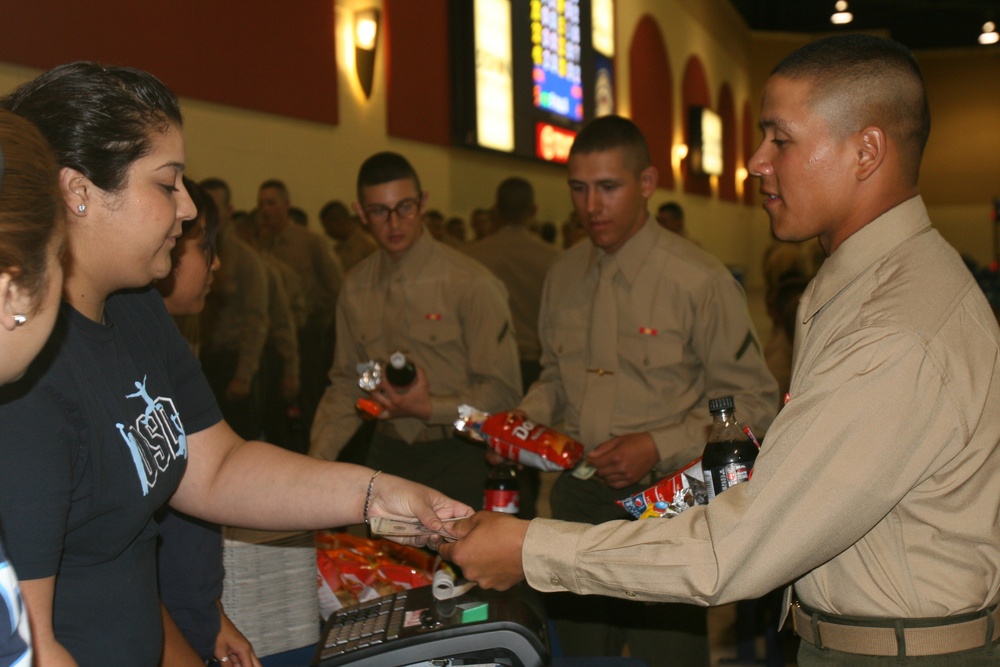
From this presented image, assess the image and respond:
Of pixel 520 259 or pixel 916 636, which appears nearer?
pixel 916 636

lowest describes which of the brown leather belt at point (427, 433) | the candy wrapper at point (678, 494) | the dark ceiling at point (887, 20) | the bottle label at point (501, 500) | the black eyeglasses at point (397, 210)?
→ the bottle label at point (501, 500)

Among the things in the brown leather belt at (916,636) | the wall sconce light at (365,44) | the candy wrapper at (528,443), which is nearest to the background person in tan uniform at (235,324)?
the wall sconce light at (365,44)

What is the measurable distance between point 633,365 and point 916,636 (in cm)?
152

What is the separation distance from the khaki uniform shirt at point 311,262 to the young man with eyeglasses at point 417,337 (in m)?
2.16

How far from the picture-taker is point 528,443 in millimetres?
2562

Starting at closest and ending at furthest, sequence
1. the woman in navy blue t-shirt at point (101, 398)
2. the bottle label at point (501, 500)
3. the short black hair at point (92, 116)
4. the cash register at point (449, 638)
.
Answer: the woman in navy blue t-shirt at point (101, 398)
the short black hair at point (92, 116)
the cash register at point (449, 638)
the bottle label at point (501, 500)

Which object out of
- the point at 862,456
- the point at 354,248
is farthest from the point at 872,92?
the point at 354,248

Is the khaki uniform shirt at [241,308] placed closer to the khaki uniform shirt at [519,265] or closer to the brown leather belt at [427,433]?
the khaki uniform shirt at [519,265]

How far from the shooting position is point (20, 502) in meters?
1.12

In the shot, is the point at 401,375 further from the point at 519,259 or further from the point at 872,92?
the point at 519,259

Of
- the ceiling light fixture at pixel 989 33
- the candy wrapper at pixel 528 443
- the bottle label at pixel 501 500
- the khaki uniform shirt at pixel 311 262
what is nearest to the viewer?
the bottle label at pixel 501 500

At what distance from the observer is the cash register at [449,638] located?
4.92ft

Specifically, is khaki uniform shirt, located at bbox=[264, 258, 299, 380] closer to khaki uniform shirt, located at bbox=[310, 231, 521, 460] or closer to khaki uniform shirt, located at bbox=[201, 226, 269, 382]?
khaki uniform shirt, located at bbox=[201, 226, 269, 382]

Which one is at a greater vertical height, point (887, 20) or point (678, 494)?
point (887, 20)
